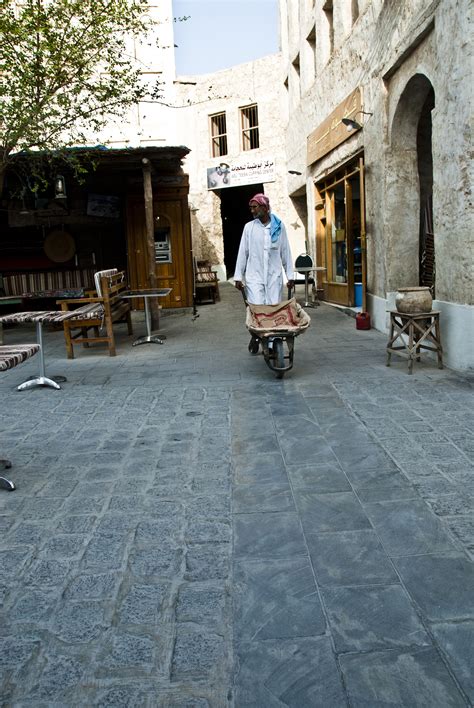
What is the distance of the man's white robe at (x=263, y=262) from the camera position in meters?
7.38

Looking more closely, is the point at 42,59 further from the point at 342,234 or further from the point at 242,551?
the point at 242,551

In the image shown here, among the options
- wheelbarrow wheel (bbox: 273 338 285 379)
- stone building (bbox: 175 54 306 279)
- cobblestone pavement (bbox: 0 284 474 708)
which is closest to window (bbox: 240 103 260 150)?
stone building (bbox: 175 54 306 279)

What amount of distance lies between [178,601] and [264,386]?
13.2 feet

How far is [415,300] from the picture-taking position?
679 centimetres

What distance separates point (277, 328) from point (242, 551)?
391 centimetres

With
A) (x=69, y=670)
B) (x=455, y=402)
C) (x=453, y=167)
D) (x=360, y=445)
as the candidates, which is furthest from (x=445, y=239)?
(x=69, y=670)

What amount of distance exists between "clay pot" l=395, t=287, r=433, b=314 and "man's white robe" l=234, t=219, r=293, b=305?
133cm

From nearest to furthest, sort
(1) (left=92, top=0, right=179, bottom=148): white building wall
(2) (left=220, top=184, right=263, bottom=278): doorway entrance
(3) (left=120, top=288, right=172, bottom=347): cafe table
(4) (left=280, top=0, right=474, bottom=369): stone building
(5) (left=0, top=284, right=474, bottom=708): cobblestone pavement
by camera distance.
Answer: (5) (left=0, top=284, right=474, bottom=708): cobblestone pavement
(4) (left=280, top=0, right=474, bottom=369): stone building
(3) (left=120, top=288, right=172, bottom=347): cafe table
(1) (left=92, top=0, right=179, bottom=148): white building wall
(2) (left=220, top=184, right=263, bottom=278): doorway entrance

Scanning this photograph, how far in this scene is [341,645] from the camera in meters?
2.17

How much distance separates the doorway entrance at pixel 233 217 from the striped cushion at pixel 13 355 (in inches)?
888

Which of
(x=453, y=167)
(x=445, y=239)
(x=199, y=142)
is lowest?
(x=445, y=239)

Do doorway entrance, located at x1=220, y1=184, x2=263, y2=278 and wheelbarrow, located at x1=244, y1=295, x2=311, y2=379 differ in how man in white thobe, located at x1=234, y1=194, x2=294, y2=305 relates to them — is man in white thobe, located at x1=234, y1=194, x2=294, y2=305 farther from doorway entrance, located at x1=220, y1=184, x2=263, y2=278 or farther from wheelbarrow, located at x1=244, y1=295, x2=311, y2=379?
doorway entrance, located at x1=220, y1=184, x2=263, y2=278

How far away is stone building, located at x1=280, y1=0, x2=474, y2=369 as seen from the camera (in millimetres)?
6480

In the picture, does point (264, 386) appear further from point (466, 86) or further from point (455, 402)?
point (466, 86)
